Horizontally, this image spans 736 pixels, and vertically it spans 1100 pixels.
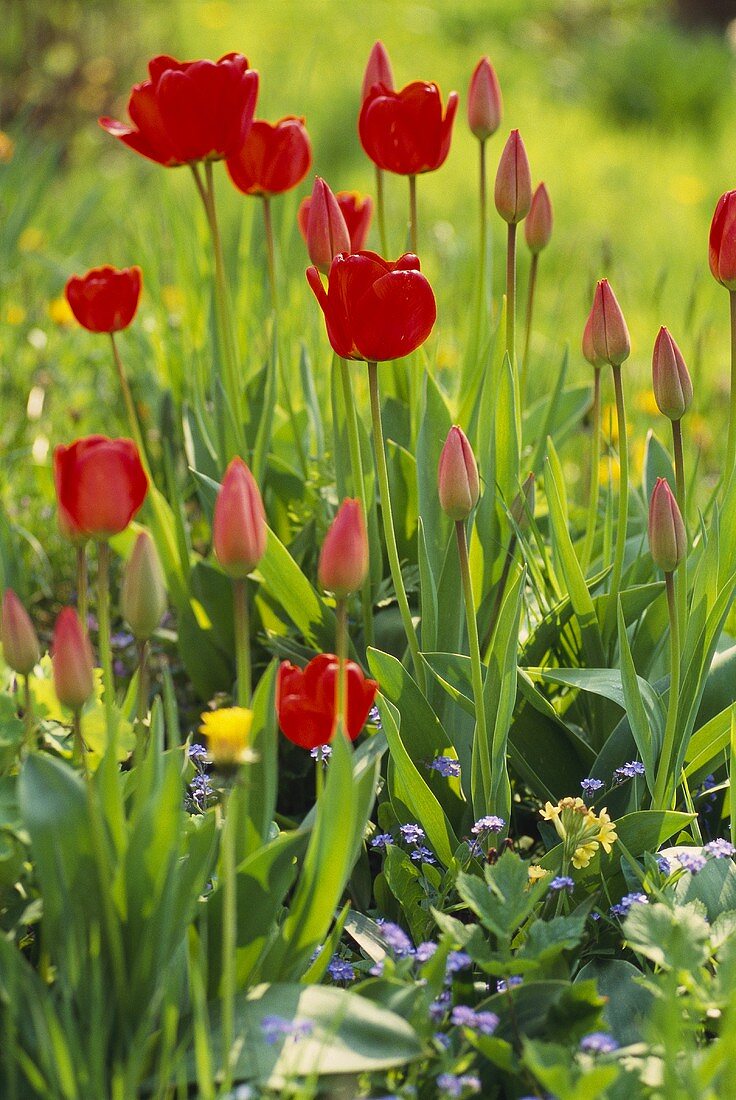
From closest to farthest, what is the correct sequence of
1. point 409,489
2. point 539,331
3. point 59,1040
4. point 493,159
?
point 59,1040 < point 409,489 < point 539,331 < point 493,159

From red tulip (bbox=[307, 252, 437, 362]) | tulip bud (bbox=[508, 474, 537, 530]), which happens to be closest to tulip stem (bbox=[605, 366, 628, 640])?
tulip bud (bbox=[508, 474, 537, 530])

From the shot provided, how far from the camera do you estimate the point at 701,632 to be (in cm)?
134

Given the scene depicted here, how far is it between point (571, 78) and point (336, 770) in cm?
675

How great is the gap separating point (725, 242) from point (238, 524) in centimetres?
64

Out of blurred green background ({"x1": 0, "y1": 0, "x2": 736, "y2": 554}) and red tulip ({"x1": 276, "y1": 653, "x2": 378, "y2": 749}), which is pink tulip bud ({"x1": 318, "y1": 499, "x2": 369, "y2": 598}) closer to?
red tulip ({"x1": 276, "y1": 653, "x2": 378, "y2": 749})

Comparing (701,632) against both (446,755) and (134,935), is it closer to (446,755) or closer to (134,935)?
(446,755)

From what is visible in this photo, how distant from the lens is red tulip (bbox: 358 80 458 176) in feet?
4.90

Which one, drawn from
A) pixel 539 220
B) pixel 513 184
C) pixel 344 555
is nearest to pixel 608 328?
pixel 513 184

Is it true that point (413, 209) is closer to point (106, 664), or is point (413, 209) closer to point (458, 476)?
point (458, 476)

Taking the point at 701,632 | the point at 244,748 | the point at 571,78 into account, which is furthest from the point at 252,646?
the point at 571,78

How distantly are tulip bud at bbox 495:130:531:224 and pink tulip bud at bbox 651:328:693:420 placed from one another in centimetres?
29

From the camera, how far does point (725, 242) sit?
1266 mm

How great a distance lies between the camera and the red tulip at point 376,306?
44.6 inches

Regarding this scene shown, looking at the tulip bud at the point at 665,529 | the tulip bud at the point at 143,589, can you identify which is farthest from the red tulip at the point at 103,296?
the tulip bud at the point at 665,529
